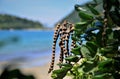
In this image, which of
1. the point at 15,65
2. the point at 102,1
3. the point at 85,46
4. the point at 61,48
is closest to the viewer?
the point at 15,65

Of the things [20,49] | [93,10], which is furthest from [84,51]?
[20,49]


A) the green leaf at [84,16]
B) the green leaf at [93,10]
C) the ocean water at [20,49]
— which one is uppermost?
the green leaf at [93,10]

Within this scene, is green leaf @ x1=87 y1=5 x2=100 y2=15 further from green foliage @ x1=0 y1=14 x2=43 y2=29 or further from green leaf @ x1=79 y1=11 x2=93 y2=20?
green foliage @ x1=0 y1=14 x2=43 y2=29

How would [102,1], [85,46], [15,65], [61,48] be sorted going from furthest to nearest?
1. [61,48]
2. [85,46]
3. [102,1]
4. [15,65]

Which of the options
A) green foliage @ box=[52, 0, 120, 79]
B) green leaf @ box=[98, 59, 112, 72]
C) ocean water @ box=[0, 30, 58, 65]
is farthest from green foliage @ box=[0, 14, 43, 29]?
green leaf @ box=[98, 59, 112, 72]

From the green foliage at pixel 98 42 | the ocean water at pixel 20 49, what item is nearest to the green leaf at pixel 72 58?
the green foliage at pixel 98 42

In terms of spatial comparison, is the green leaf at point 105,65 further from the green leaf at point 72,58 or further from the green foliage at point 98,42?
the green leaf at point 72,58

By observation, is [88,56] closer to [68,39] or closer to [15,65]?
[68,39]

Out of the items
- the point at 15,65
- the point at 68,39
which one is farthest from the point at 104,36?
the point at 15,65

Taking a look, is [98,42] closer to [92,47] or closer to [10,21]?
[92,47]
